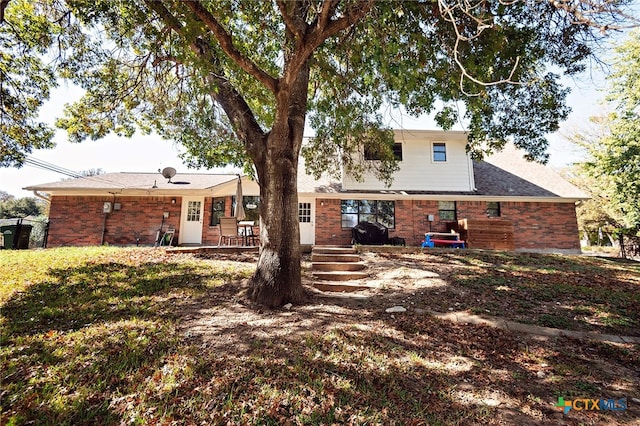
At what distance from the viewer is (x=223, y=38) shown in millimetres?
4043

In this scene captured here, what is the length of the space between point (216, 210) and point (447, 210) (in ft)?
38.2

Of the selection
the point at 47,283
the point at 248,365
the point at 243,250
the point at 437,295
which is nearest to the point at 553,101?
the point at 437,295

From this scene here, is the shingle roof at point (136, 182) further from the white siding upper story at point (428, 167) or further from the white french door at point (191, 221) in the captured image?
the white siding upper story at point (428, 167)

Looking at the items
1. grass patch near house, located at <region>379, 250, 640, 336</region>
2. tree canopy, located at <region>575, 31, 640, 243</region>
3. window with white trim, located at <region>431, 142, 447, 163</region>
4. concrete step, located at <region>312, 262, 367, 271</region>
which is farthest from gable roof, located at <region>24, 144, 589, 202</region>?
concrete step, located at <region>312, 262, 367, 271</region>

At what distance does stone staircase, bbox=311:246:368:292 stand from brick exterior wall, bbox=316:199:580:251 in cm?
434

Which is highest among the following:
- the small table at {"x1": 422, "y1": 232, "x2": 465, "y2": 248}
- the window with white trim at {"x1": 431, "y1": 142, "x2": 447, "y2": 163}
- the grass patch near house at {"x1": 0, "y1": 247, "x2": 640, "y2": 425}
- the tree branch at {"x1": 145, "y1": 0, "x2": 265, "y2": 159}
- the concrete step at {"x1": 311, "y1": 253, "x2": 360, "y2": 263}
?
the window with white trim at {"x1": 431, "y1": 142, "x2": 447, "y2": 163}

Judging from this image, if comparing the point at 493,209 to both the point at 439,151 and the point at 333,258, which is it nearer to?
the point at 439,151

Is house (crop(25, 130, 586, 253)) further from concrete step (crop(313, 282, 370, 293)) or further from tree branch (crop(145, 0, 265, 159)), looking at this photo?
tree branch (crop(145, 0, 265, 159))

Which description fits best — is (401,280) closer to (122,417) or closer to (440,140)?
(122,417)

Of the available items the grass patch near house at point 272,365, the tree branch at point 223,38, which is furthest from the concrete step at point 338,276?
the tree branch at point 223,38

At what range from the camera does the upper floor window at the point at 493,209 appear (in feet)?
45.4

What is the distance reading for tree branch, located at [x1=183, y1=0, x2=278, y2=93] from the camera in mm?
3881

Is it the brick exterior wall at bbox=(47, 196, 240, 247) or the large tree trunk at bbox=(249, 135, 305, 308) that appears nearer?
the large tree trunk at bbox=(249, 135, 305, 308)

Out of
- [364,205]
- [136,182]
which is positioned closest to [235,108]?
[364,205]
